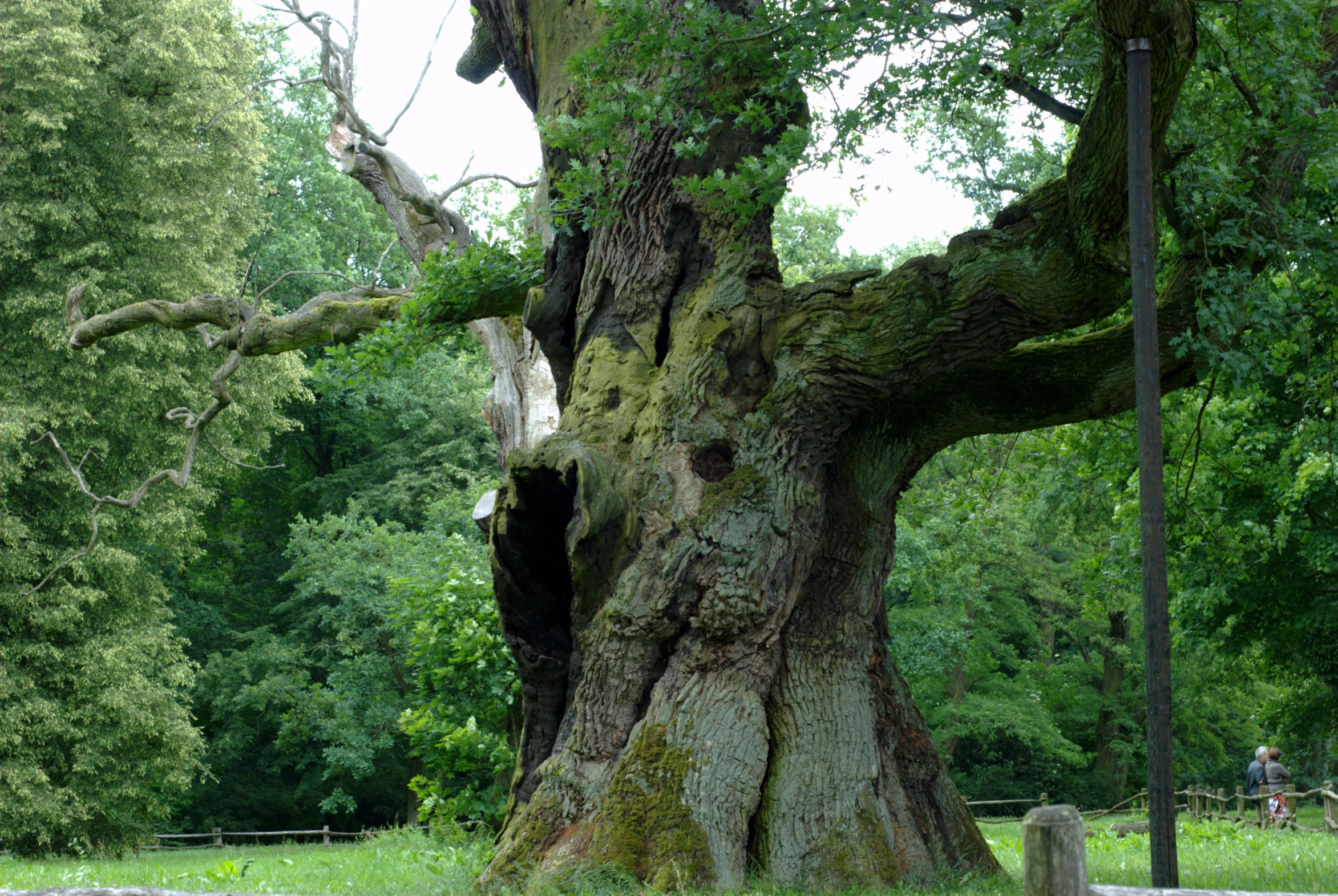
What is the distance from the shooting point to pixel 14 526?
18.1m

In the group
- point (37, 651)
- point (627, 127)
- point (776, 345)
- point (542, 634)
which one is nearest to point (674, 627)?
point (542, 634)

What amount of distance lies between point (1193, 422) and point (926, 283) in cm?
552

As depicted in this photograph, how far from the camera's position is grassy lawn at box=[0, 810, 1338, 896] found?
6332 mm

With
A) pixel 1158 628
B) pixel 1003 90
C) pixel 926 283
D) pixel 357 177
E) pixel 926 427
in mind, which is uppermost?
pixel 357 177

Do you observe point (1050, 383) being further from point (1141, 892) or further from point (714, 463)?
point (1141, 892)

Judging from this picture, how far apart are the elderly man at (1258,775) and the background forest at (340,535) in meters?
1.55

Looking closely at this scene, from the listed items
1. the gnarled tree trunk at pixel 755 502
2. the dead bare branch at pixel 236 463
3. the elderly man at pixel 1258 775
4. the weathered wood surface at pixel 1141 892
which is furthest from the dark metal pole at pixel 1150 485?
the elderly man at pixel 1258 775

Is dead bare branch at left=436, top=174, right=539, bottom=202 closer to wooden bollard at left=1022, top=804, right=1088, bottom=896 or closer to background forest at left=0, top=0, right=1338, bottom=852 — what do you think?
background forest at left=0, top=0, right=1338, bottom=852

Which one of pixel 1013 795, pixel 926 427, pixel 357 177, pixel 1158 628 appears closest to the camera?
pixel 1158 628

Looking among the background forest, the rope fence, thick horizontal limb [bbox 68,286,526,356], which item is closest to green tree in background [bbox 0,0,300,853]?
the background forest

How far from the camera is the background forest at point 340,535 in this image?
12156 mm

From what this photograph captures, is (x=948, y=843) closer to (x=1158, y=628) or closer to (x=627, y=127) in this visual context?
(x=1158, y=628)

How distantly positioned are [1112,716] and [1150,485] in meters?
33.6

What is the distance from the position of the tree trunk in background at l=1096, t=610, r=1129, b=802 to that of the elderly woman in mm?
15427
